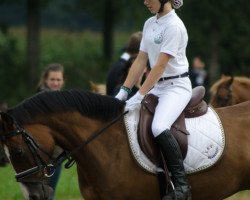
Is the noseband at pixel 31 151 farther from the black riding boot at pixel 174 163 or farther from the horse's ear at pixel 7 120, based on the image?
the black riding boot at pixel 174 163

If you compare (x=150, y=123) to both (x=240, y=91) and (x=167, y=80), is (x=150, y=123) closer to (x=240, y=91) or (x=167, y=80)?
(x=167, y=80)

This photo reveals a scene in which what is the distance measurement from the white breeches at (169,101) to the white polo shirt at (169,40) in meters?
0.11

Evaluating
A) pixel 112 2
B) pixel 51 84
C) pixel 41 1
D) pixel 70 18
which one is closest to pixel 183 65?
pixel 51 84

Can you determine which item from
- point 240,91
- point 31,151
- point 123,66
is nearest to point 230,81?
point 240,91

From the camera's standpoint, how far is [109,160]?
24.6ft

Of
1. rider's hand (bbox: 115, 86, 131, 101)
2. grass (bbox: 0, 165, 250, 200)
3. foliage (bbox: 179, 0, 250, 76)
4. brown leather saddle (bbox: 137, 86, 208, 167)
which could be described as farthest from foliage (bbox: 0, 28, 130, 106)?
brown leather saddle (bbox: 137, 86, 208, 167)

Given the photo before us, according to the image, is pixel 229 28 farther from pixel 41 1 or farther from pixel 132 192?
pixel 132 192

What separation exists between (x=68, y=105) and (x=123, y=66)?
328cm

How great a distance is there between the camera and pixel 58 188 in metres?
12.5

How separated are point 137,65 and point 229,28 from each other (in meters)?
23.6

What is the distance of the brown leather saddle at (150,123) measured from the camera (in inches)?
297

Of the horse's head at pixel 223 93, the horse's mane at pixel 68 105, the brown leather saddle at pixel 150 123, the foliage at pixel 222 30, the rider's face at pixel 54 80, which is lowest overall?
the foliage at pixel 222 30

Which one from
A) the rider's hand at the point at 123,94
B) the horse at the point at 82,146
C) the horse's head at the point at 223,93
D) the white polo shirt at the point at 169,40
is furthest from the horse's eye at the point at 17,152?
the horse's head at the point at 223,93

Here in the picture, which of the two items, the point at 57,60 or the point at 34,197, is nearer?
the point at 34,197
